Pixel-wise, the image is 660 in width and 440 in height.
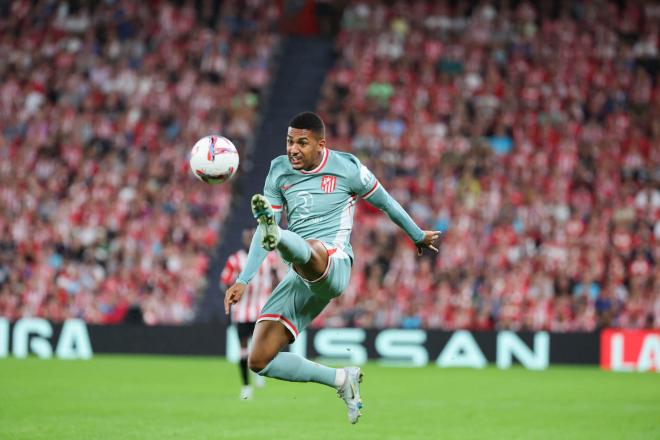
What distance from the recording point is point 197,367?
63.2 ft

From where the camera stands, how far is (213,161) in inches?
349

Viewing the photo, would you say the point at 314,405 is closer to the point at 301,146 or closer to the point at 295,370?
the point at 295,370

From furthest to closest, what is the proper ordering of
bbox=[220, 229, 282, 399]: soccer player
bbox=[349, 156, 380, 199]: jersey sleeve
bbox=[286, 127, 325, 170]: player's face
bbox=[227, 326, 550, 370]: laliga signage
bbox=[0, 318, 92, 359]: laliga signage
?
bbox=[0, 318, 92, 359]: laliga signage < bbox=[227, 326, 550, 370]: laliga signage < bbox=[220, 229, 282, 399]: soccer player < bbox=[349, 156, 380, 199]: jersey sleeve < bbox=[286, 127, 325, 170]: player's face

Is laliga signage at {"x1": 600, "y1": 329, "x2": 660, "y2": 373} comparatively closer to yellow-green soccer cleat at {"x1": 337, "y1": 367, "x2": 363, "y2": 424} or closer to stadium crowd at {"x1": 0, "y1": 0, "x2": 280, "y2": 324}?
stadium crowd at {"x1": 0, "y1": 0, "x2": 280, "y2": 324}

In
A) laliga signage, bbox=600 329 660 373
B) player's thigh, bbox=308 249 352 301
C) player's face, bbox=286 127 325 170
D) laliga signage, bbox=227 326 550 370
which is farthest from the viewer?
laliga signage, bbox=227 326 550 370

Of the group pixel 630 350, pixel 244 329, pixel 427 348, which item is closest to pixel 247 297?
pixel 244 329

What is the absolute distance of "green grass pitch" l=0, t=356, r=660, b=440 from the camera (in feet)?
32.8

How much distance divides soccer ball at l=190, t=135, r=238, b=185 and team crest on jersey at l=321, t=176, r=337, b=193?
29.2 inches

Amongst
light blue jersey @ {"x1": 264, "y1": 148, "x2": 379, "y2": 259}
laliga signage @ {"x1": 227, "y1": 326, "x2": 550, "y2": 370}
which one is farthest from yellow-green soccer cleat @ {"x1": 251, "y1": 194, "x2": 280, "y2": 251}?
laliga signage @ {"x1": 227, "y1": 326, "x2": 550, "y2": 370}

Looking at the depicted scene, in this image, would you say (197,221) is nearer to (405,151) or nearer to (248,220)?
(248,220)

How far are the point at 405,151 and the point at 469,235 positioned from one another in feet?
9.30

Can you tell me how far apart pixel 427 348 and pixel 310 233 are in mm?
12620

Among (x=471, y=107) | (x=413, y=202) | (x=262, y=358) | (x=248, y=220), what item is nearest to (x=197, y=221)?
(x=248, y=220)

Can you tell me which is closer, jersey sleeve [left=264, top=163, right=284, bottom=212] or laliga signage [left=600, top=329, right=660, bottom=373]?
jersey sleeve [left=264, top=163, right=284, bottom=212]
